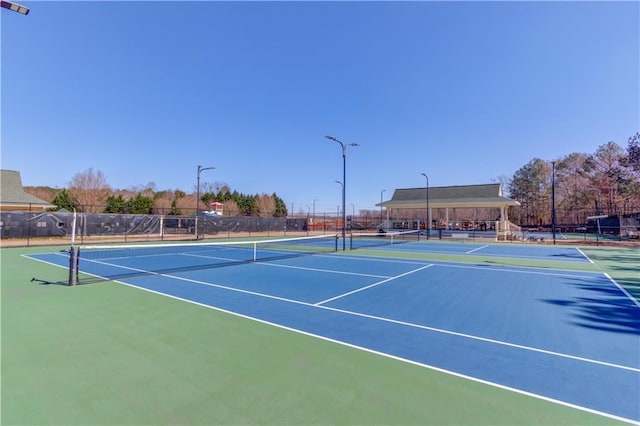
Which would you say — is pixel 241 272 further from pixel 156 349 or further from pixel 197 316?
pixel 156 349

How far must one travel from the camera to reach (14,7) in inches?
251

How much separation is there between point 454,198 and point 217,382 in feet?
117

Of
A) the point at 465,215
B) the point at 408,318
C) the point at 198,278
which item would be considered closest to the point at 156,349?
the point at 408,318

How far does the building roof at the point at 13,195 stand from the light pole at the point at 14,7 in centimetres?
2955

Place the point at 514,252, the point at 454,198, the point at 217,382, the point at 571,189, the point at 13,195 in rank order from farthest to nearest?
the point at 571,189 → the point at 454,198 → the point at 13,195 → the point at 514,252 → the point at 217,382

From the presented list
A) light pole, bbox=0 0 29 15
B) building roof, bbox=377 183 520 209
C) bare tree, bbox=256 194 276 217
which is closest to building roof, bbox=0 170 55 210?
light pole, bbox=0 0 29 15

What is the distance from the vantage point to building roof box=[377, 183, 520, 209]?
31250 millimetres

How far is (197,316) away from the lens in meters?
5.74

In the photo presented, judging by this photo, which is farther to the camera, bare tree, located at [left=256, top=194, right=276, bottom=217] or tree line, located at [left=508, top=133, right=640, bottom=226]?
bare tree, located at [left=256, top=194, right=276, bottom=217]

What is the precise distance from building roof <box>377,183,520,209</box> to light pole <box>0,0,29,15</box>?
32.9 metres

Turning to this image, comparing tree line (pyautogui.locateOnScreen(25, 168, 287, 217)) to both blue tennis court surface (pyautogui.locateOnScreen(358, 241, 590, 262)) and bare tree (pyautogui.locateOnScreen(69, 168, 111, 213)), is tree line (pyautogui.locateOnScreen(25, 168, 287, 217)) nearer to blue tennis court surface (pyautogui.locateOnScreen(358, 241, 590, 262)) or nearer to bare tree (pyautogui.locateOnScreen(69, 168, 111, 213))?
bare tree (pyautogui.locateOnScreen(69, 168, 111, 213))

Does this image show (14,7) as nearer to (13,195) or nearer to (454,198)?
(13,195)

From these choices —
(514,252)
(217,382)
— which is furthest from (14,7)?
(514,252)

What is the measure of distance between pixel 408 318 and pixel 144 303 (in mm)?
5401
